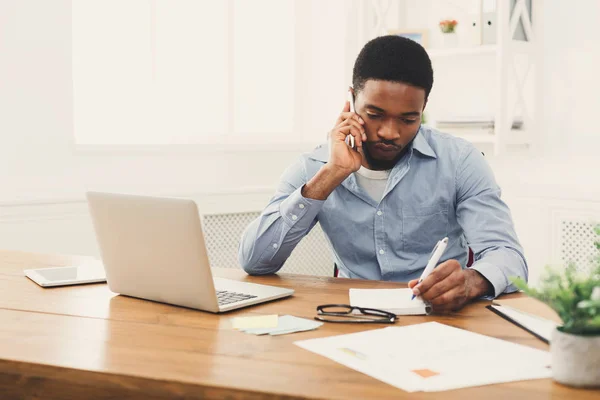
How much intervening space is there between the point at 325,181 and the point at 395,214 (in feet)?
0.76

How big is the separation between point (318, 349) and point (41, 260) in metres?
1.18

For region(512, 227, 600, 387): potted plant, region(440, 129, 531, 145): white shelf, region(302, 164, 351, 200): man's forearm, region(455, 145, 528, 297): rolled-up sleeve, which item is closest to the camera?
region(512, 227, 600, 387): potted plant

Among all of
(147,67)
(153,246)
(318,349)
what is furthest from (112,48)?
(318,349)

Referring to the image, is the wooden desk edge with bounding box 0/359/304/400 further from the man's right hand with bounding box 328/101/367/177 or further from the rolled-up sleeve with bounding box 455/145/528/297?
the man's right hand with bounding box 328/101/367/177

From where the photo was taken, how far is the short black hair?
1.97 metres

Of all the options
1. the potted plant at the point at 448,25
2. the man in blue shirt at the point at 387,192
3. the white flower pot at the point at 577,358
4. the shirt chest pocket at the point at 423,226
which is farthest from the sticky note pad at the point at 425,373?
the potted plant at the point at 448,25

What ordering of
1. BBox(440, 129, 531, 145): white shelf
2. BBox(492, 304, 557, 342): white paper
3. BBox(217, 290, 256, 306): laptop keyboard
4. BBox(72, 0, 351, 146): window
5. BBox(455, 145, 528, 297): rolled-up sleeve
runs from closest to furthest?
BBox(492, 304, 557, 342): white paper → BBox(217, 290, 256, 306): laptop keyboard → BBox(455, 145, 528, 297): rolled-up sleeve → BBox(440, 129, 531, 145): white shelf → BBox(72, 0, 351, 146): window

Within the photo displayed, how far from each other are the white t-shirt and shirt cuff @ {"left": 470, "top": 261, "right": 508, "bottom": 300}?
1.51ft

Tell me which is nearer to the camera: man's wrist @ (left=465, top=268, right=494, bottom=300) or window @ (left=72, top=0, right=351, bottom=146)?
man's wrist @ (left=465, top=268, right=494, bottom=300)

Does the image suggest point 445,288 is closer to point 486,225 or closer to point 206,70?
point 486,225

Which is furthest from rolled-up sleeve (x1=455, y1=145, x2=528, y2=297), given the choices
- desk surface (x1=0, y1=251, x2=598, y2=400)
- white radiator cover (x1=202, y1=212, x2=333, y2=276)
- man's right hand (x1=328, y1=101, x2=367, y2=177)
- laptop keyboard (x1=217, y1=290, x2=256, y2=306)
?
white radiator cover (x1=202, y1=212, x2=333, y2=276)

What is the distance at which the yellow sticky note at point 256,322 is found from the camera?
1.38 m

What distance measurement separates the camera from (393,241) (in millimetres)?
2039

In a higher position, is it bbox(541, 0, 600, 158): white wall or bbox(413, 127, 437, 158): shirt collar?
bbox(541, 0, 600, 158): white wall
